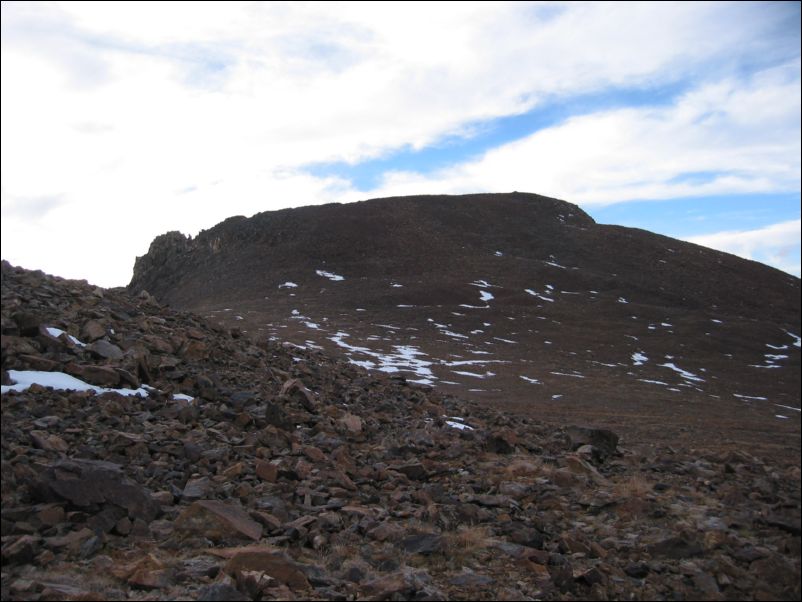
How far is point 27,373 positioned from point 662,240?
256 ft

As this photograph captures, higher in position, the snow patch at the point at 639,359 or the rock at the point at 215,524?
the snow patch at the point at 639,359

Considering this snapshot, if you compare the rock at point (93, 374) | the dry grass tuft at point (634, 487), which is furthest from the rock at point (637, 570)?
the rock at point (93, 374)

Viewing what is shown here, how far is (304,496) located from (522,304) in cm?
4396

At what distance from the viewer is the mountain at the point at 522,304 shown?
2581cm

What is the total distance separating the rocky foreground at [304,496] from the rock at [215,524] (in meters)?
0.02

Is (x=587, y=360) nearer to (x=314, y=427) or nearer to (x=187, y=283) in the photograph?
(x=314, y=427)

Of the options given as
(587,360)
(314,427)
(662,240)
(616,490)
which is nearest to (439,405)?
(314,427)

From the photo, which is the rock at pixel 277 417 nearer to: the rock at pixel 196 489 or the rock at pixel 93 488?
the rock at pixel 196 489

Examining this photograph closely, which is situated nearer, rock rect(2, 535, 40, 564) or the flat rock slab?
rock rect(2, 535, 40, 564)

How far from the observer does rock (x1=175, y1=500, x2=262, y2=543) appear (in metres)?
6.10

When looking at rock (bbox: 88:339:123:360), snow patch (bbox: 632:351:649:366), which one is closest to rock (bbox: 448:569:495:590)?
rock (bbox: 88:339:123:360)

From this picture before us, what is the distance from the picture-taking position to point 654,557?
6.31 metres

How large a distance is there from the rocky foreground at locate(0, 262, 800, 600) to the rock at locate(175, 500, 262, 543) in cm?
2

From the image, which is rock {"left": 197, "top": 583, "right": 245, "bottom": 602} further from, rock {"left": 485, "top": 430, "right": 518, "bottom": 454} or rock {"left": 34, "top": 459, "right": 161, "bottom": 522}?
rock {"left": 485, "top": 430, "right": 518, "bottom": 454}
